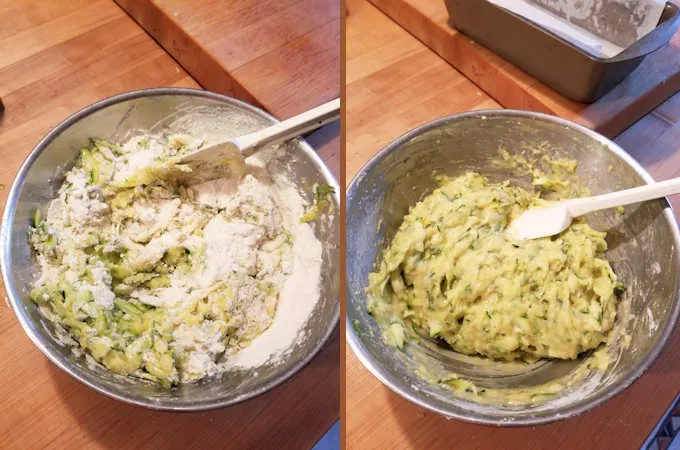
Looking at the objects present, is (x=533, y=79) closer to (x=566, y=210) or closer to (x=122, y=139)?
(x=566, y=210)

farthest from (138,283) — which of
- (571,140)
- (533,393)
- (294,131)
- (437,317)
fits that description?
(571,140)

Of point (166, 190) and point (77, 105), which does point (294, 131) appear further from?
point (77, 105)

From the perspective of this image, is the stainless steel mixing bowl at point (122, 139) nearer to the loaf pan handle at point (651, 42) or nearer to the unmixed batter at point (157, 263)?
the unmixed batter at point (157, 263)

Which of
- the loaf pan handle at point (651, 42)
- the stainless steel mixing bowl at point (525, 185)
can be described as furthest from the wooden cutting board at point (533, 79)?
the stainless steel mixing bowl at point (525, 185)

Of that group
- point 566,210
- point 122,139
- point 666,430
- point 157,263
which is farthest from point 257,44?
point 666,430

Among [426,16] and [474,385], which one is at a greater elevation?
[426,16]

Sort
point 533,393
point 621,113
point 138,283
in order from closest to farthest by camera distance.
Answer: point 533,393, point 138,283, point 621,113
